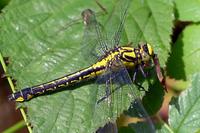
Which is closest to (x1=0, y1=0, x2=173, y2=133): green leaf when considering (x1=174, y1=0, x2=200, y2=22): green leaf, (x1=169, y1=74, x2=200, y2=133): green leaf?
(x1=174, y1=0, x2=200, y2=22): green leaf

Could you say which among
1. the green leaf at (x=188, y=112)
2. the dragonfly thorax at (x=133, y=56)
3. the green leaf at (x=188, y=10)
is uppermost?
the green leaf at (x=188, y=10)

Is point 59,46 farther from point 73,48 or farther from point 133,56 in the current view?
point 133,56

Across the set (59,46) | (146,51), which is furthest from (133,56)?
(59,46)

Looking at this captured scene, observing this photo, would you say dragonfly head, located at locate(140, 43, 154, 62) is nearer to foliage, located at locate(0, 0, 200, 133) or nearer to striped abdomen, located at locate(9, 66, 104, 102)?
foliage, located at locate(0, 0, 200, 133)

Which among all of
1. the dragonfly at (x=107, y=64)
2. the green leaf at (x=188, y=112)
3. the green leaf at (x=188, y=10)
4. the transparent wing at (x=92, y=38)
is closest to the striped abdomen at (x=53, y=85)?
the dragonfly at (x=107, y=64)

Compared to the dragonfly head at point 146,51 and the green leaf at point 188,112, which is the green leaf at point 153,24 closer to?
the dragonfly head at point 146,51

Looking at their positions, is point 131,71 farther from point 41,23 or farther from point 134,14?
point 41,23

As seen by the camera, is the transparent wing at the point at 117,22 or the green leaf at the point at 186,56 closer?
the transparent wing at the point at 117,22

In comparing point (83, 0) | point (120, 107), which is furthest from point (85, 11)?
point (120, 107)
